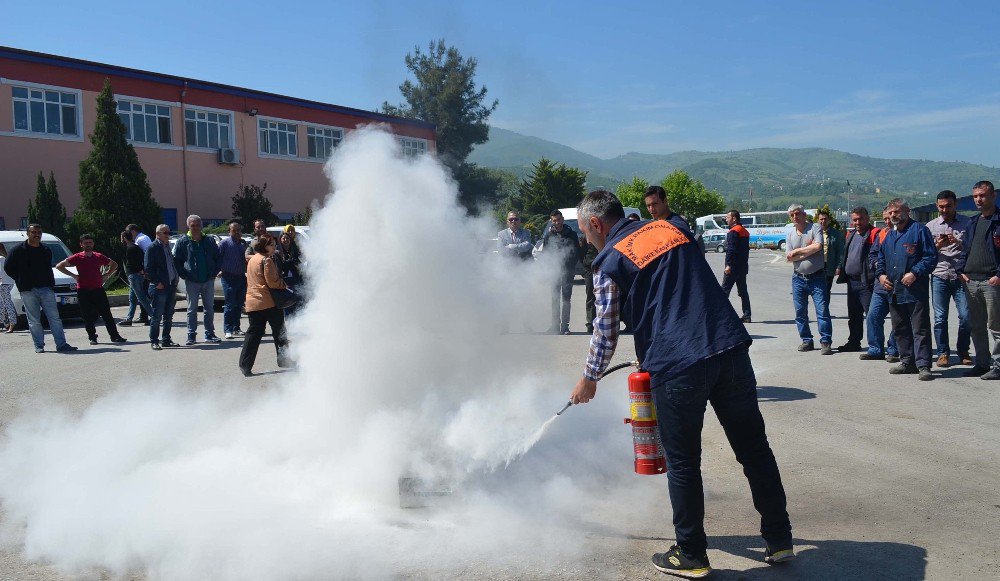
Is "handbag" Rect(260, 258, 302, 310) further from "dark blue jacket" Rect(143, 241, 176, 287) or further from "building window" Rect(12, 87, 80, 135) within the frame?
"building window" Rect(12, 87, 80, 135)

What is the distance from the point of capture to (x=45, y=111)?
26188mm

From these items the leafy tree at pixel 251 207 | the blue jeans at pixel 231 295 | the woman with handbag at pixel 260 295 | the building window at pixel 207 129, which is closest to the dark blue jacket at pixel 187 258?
the blue jeans at pixel 231 295

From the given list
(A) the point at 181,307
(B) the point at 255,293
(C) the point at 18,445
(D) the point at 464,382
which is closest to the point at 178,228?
(A) the point at 181,307

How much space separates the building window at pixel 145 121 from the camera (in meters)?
28.6

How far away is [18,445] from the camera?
6188 mm

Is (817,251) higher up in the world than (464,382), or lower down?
higher up

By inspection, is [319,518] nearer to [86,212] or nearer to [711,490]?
[711,490]

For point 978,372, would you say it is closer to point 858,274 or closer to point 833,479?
point 858,274

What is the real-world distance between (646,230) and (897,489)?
2697mm

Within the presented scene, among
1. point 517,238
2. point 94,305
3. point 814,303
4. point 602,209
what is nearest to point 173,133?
point 94,305

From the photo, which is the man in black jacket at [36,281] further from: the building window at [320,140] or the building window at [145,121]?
the building window at [320,140]

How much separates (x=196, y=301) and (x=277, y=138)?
2450 centimetres

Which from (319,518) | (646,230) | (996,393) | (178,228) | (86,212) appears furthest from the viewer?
(178,228)

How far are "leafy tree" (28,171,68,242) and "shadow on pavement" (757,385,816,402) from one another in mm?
22778
